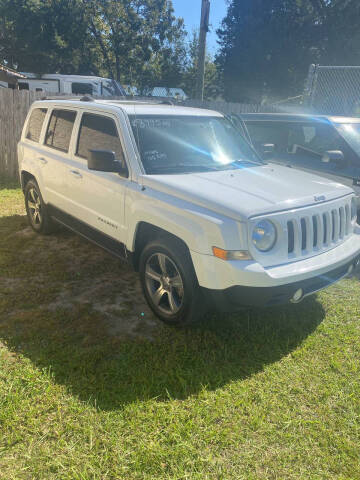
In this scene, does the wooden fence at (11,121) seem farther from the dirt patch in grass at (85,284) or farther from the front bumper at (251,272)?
the front bumper at (251,272)

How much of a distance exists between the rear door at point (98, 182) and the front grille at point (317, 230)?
1.62 metres

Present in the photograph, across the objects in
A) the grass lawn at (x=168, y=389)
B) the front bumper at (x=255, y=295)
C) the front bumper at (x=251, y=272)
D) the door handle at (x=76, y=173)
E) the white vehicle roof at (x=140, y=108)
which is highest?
the white vehicle roof at (x=140, y=108)

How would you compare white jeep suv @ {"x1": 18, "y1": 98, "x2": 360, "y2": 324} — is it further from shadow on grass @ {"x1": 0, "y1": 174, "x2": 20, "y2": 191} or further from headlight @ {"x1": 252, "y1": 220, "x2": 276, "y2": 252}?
shadow on grass @ {"x1": 0, "y1": 174, "x2": 20, "y2": 191}

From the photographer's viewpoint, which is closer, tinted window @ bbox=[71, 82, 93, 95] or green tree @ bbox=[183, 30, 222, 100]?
tinted window @ bbox=[71, 82, 93, 95]

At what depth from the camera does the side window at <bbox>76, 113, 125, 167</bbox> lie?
3.93 meters

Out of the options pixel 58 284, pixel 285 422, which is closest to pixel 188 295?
pixel 285 422

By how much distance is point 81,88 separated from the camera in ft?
66.7

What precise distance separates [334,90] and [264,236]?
963 centimetres

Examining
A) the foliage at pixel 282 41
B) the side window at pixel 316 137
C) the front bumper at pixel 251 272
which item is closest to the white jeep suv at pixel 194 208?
the front bumper at pixel 251 272

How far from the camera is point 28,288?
424cm

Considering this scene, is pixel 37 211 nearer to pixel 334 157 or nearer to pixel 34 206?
pixel 34 206

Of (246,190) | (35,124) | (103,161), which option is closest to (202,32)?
(35,124)

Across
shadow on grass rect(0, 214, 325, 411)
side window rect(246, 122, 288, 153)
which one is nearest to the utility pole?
side window rect(246, 122, 288, 153)

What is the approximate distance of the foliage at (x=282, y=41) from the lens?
28.1m
